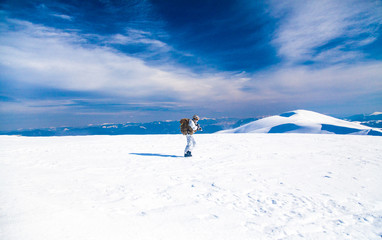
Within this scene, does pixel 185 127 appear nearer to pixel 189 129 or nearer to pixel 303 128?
pixel 189 129

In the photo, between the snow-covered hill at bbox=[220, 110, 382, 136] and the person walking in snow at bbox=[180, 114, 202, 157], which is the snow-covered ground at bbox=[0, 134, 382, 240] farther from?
the snow-covered hill at bbox=[220, 110, 382, 136]

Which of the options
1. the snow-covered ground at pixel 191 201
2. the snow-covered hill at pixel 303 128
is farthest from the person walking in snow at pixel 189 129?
the snow-covered hill at pixel 303 128

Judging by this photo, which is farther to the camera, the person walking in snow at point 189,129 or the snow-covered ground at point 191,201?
the person walking in snow at point 189,129

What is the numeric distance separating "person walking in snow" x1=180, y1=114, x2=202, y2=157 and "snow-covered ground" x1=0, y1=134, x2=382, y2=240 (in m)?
2.19

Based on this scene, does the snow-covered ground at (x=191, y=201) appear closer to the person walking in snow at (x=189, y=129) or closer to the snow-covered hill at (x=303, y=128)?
the person walking in snow at (x=189, y=129)

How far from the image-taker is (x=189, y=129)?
1096 cm

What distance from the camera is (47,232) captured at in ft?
12.0

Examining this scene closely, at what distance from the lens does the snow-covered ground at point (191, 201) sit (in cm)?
387

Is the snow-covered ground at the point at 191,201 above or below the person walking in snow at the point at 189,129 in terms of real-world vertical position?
below

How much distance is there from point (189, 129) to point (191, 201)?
5.97 meters

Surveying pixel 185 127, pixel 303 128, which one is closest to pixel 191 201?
pixel 185 127

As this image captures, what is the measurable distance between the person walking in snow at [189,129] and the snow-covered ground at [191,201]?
7.19ft

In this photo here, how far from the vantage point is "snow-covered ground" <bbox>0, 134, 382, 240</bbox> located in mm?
3867

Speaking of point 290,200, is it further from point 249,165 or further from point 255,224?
point 249,165
